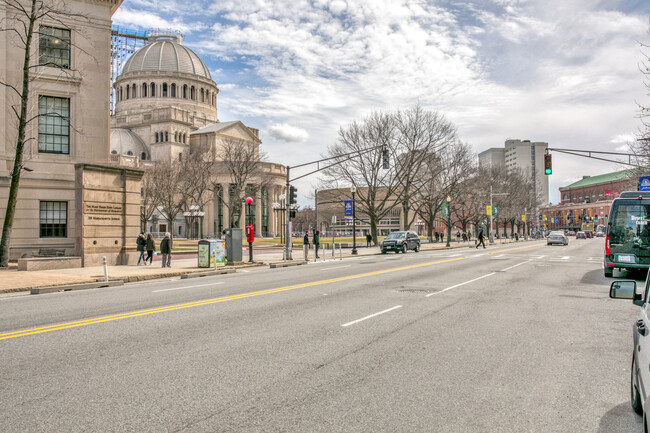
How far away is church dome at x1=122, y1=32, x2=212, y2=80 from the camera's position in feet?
348

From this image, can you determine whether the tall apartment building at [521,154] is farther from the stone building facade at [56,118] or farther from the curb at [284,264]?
the stone building facade at [56,118]

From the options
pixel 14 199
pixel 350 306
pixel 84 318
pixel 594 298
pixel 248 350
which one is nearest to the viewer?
pixel 248 350

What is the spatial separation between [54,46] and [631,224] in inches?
1150

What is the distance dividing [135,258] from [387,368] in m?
23.1

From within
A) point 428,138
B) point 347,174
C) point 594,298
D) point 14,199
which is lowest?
point 594,298

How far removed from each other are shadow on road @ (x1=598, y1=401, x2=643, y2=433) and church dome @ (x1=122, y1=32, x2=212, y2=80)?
112 meters

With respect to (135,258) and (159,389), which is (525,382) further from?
(135,258)

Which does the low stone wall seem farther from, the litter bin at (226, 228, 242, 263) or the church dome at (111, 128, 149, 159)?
the church dome at (111, 128, 149, 159)

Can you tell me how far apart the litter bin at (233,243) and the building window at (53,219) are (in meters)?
8.93

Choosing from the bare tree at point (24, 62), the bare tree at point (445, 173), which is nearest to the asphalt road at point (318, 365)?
the bare tree at point (24, 62)

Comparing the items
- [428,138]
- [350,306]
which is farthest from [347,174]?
[350,306]

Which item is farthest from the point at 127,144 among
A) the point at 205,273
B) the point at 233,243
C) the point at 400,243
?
the point at 205,273

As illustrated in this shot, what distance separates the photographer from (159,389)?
5242mm

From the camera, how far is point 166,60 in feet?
351
